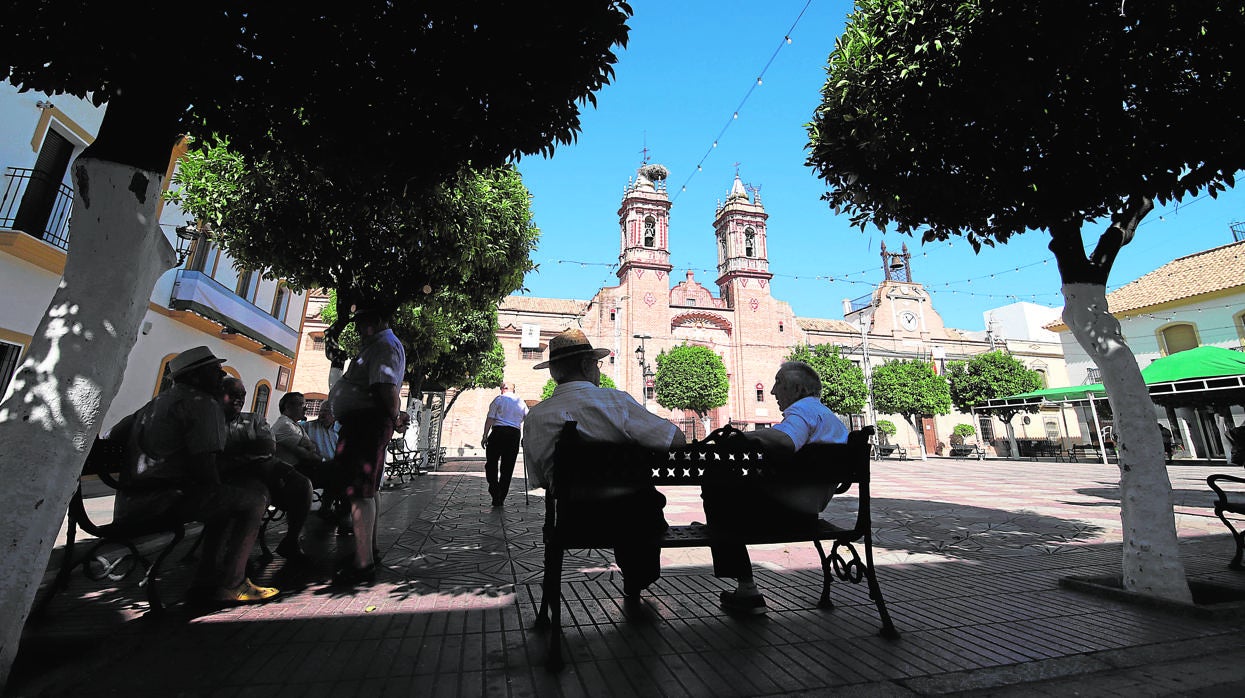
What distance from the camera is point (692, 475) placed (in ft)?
7.38

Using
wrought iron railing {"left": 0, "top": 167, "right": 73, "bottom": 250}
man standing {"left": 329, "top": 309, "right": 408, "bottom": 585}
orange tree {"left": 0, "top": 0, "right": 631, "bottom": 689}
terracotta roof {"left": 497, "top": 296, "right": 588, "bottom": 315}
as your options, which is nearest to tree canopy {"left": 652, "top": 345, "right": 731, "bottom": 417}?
terracotta roof {"left": 497, "top": 296, "right": 588, "bottom": 315}

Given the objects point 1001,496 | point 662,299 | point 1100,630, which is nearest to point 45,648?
point 1100,630

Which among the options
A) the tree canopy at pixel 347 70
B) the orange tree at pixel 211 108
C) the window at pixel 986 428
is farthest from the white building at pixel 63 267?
the window at pixel 986 428

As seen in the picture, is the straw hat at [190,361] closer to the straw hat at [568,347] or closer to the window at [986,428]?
the straw hat at [568,347]

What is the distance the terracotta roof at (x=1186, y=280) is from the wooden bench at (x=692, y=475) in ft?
82.9

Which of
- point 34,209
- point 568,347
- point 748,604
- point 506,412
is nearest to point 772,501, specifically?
point 748,604

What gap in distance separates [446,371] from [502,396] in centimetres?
930

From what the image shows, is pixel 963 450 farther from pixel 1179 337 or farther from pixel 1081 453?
pixel 1179 337

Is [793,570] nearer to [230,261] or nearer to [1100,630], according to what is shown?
[1100,630]

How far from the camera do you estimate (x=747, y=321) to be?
39.2m

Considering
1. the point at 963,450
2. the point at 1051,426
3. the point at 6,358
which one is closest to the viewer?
the point at 6,358

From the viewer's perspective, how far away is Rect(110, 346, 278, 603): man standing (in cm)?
244

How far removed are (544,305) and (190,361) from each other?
40.5 meters

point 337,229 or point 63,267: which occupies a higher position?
point 337,229
